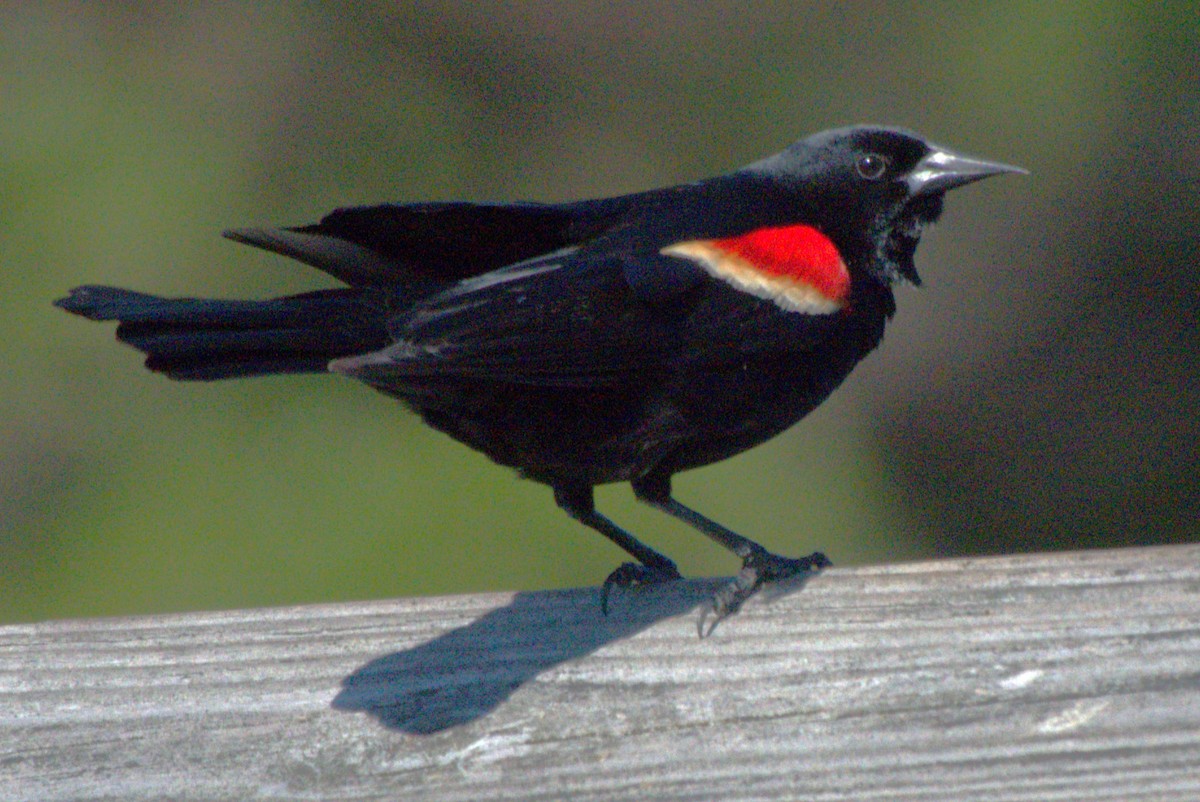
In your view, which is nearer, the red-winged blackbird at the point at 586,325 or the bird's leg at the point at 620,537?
the red-winged blackbird at the point at 586,325

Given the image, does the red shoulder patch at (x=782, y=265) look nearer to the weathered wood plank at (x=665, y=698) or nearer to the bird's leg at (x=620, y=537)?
the bird's leg at (x=620, y=537)

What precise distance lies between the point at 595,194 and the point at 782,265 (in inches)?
122

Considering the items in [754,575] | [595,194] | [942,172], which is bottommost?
[754,575]

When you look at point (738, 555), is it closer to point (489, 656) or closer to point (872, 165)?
point (489, 656)

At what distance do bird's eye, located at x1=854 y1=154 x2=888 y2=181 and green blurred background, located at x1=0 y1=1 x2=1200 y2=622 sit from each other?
74.7 inches

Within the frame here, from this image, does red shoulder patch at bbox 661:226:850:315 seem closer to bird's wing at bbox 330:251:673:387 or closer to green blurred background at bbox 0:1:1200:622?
bird's wing at bbox 330:251:673:387

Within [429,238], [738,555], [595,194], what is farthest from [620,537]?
[595,194]

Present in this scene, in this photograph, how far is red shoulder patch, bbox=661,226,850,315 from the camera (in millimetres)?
2672

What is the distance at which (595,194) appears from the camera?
19.0 ft

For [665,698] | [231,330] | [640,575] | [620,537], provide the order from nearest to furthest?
[665,698], [231,330], [640,575], [620,537]

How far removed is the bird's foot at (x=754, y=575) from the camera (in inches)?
83.7

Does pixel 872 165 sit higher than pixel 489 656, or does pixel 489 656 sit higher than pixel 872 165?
pixel 872 165

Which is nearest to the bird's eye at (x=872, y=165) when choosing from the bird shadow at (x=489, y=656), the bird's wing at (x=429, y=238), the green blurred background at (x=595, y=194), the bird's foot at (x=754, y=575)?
the bird's wing at (x=429, y=238)

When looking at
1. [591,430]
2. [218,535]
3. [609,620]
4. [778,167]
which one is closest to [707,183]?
[778,167]
